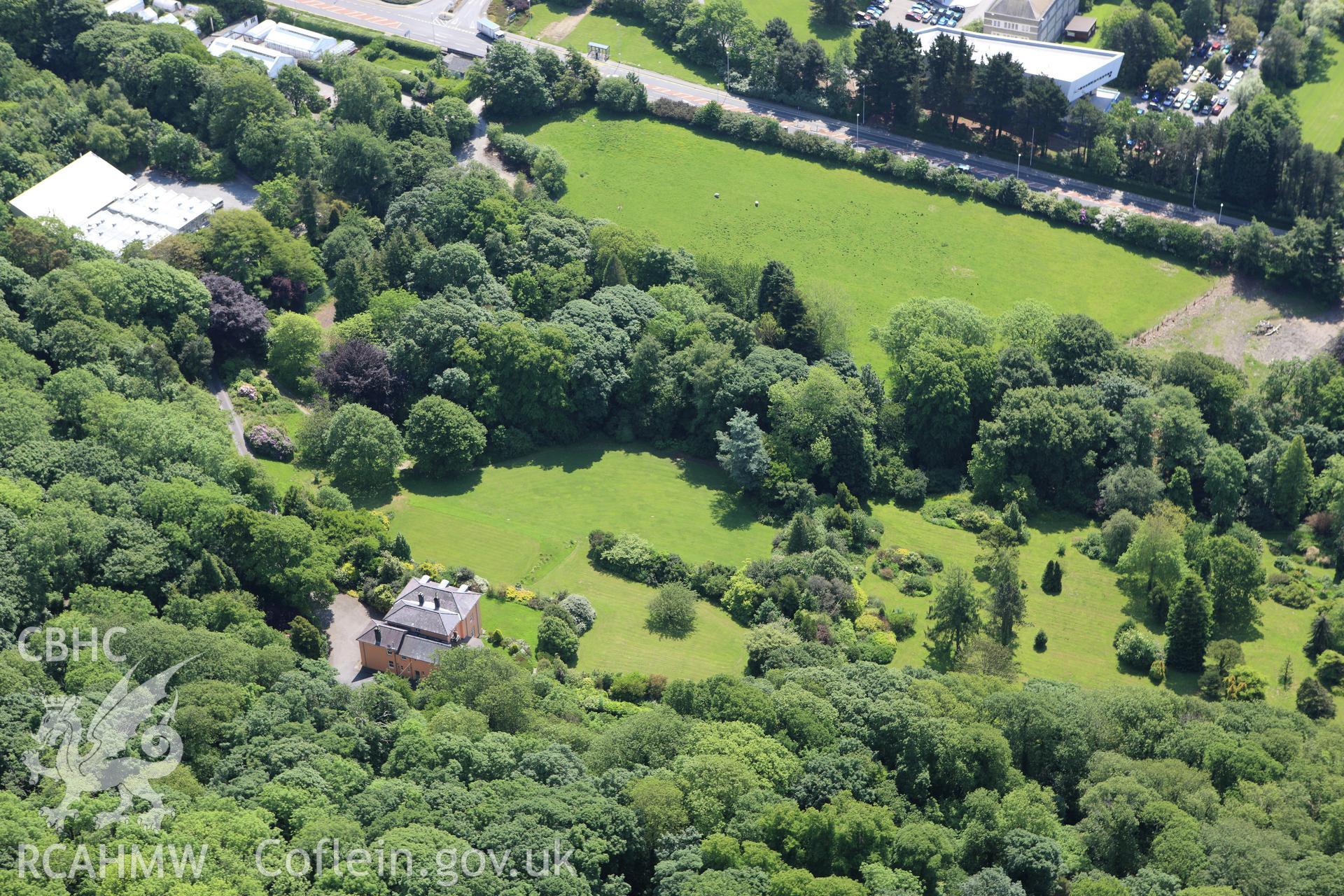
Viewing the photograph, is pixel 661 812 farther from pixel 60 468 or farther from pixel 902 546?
pixel 60 468

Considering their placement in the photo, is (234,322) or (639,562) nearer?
(639,562)

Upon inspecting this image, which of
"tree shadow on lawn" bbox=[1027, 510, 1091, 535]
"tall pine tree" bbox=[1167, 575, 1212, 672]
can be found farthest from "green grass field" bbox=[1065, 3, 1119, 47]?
"tall pine tree" bbox=[1167, 575, 1212, 672]

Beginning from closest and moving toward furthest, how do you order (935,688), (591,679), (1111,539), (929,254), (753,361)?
(935,688) → (591,679) → (1111,539) → (753,361) → (929,254)

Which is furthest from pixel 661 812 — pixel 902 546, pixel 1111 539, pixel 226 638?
pixel 1111 539

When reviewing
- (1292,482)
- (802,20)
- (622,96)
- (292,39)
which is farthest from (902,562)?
(292,39)

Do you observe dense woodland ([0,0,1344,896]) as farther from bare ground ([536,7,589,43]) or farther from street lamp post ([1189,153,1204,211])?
street lamp post ([1189,153,1204,211])

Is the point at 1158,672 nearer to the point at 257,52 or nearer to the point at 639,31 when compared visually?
the point at 639,31

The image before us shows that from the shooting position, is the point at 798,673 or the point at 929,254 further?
the point at 929,254
